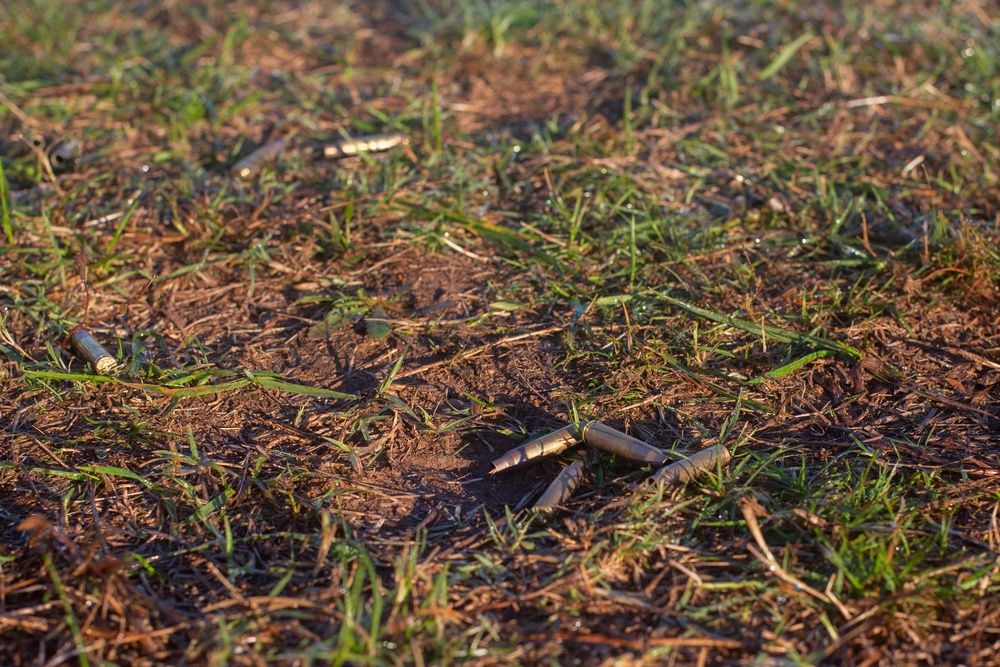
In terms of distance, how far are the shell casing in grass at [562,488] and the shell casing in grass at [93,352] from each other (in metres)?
1.57

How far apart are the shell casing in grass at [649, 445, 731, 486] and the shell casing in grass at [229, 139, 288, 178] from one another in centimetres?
236

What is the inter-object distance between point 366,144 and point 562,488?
2184mm

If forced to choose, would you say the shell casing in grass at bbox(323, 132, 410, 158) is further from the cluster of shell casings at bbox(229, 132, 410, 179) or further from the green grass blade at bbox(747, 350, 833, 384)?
the green grass blade at bbox(747, 350, 833, 384)

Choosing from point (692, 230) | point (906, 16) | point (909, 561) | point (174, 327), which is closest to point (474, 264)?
point (692, 230)

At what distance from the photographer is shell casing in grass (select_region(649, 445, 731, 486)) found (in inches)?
110

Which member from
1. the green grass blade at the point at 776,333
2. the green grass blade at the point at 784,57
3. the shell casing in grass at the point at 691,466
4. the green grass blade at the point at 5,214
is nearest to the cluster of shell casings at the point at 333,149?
the green grass blade at the point at 5,214

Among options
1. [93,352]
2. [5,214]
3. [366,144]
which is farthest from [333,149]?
[93,352]

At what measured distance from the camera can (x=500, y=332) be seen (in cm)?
346

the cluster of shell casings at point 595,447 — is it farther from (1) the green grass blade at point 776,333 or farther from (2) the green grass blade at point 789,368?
→ (1) the green grass blade at point 776,333

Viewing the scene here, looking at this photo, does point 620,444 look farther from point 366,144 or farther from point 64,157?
point 64,157

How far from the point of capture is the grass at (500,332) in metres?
2.50

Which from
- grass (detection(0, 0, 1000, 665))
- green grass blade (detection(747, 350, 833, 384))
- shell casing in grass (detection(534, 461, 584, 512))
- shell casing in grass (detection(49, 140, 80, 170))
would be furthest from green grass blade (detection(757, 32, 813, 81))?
shell casing in grass (detection(49, 140, 80, 170))

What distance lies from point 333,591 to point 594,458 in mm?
921

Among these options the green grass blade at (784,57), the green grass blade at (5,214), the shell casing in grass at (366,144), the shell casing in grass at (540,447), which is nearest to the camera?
the shell casing in grass at (540,447)
